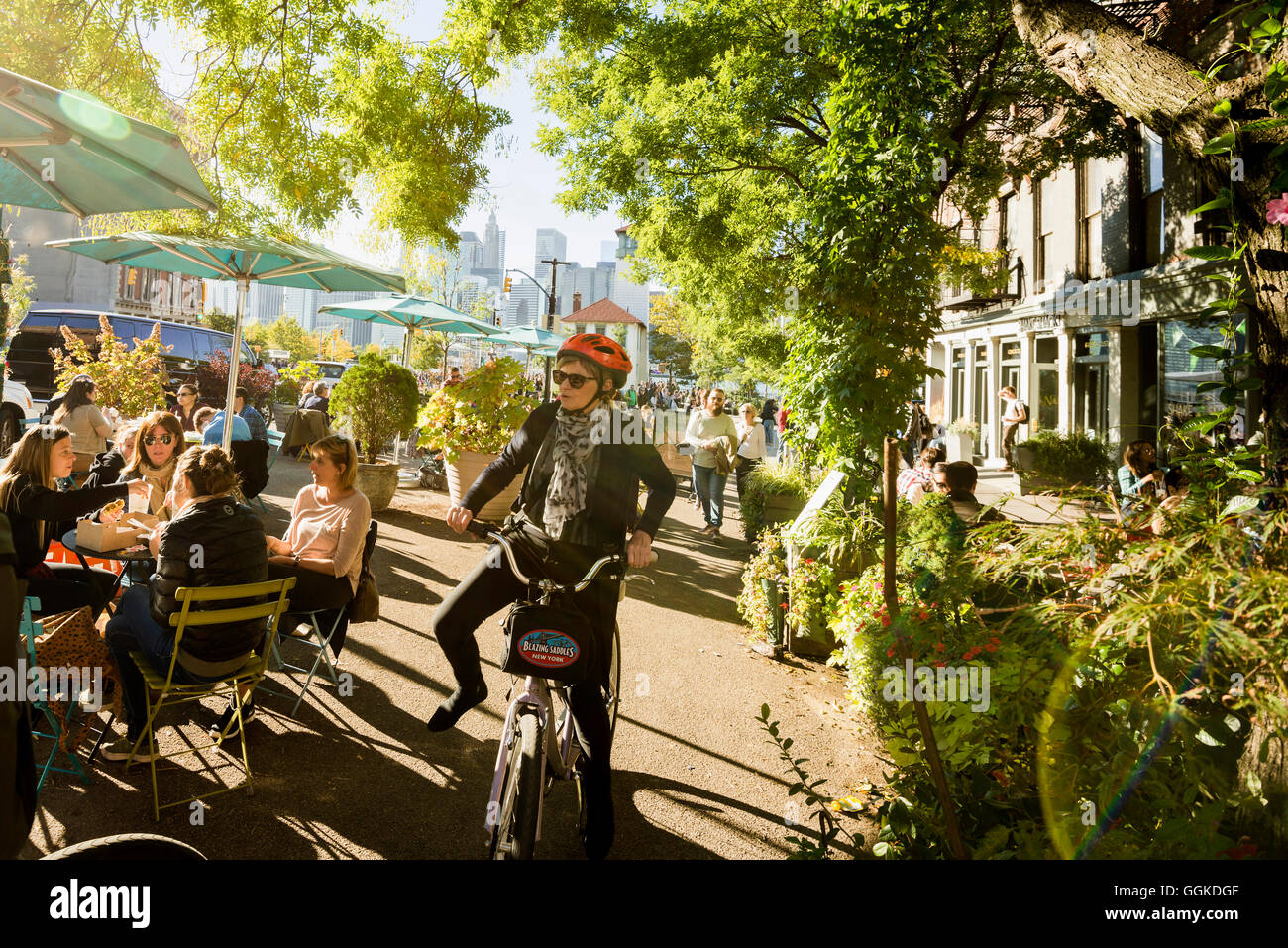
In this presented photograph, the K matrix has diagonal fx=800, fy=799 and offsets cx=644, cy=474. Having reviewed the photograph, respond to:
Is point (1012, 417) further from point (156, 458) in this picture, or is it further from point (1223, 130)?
point (156, 458)

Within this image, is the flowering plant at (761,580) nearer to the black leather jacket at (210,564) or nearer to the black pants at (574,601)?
the black pants at (574,601)

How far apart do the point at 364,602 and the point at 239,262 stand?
602cm

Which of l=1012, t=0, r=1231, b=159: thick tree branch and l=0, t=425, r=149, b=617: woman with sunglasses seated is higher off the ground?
l=1012, t=0, r=1231, b=159: thick tree branch

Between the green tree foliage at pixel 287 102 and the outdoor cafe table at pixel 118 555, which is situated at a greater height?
the green tree foliage at pixel 287 102

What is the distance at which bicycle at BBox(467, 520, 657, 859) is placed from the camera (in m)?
2.88

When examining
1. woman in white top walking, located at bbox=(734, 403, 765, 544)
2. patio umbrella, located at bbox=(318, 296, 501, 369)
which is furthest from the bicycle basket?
patio umbrella, located at bbox=(318, 296, 501, 369)

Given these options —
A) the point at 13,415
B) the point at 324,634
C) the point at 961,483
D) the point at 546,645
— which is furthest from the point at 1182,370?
the point at 13,415

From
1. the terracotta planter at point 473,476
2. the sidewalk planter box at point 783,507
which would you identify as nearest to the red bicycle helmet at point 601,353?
the sidewalk planter box at point 783,507

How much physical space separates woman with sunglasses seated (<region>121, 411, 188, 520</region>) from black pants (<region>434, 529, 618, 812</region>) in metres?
3.66

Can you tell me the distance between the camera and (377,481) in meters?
11.4

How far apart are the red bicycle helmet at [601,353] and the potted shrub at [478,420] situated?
7877mm

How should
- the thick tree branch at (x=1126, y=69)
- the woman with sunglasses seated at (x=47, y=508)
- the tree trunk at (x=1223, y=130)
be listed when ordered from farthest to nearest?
the woman with sunglasses seated at (x=47, y=508), the thick tree branch at (x=1126, y=69), the tree trunk at (x=1223, y=130)

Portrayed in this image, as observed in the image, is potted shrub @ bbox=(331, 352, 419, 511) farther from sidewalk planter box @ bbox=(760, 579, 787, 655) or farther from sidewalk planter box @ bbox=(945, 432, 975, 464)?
sidewalk planter box @ bbox=(945, 432, 975, 464)

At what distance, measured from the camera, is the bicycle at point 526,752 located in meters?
2.88
